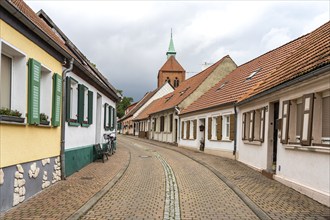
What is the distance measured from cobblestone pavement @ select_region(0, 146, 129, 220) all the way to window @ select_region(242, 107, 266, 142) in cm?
572

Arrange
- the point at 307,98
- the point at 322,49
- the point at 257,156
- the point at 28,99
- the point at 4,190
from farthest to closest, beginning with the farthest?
the point at 257,156
the point at 322,49
the point at 307,98
the point at 28,99
the point at 4,190

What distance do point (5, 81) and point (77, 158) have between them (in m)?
5.77

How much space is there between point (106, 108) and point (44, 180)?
35.9 ft

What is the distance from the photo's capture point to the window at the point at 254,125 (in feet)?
42.1

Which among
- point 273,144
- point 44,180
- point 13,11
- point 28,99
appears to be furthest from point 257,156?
point 13,11

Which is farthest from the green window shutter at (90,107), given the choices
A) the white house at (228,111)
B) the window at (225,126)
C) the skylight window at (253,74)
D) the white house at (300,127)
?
the skylight window at (253,74)

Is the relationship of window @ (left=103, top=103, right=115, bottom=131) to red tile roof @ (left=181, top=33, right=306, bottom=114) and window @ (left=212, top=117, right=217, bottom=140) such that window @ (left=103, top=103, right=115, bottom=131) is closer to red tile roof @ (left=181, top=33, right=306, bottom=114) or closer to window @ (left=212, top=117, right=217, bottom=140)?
red tile roof @ (left=181, top=33, right=306, bottom=114)

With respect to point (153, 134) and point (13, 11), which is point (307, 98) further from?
point (153, 134)

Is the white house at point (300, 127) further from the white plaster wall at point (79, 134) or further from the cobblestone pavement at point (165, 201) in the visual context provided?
the white plaster wall at point (79, 134)

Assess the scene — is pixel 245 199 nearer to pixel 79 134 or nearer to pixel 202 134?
pixel 79 134

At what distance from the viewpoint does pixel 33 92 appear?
25.4ft

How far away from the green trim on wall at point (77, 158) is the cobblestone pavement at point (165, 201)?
1.78 m

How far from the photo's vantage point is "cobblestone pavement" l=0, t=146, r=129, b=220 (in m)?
6.48

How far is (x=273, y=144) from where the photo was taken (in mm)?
12219
